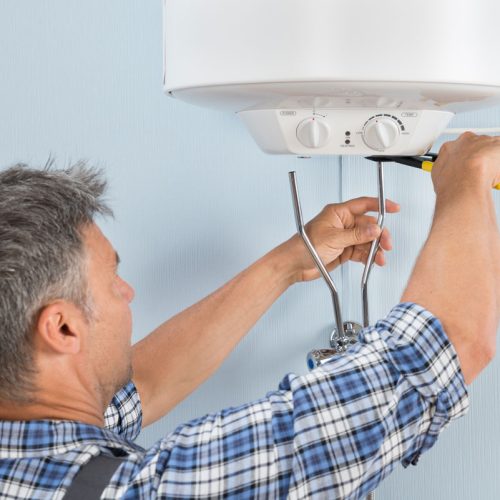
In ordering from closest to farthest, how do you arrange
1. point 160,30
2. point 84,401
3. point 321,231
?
1. point 84,401
2. point 321,231
3. point 160,30

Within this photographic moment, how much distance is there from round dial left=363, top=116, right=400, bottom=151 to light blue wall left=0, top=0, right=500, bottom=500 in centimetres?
34

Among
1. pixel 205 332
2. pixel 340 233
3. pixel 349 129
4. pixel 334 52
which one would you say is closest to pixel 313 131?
pixel 349 129

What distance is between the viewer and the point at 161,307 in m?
1.49

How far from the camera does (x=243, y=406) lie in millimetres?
928

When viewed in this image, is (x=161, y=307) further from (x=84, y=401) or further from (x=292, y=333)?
(x=84, y=401)

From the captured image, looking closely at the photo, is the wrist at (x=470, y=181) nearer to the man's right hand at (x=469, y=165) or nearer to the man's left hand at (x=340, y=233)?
the man's right hand at (x=469, y=165)

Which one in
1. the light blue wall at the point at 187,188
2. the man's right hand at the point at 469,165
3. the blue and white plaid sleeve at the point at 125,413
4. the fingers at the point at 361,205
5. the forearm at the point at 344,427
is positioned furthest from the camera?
the light blue wall at the point at 187,188

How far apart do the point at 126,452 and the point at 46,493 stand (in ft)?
0.35

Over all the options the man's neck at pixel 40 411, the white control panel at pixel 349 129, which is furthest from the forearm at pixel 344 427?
the white control panel at pixel 349 129

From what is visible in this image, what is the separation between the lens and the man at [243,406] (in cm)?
87

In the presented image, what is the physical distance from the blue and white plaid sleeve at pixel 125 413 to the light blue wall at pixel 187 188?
0.81 feet

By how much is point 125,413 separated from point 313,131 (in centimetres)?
47

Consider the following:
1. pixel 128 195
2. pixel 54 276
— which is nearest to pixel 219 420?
pixel 54 276

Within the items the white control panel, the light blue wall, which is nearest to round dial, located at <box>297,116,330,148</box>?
the white control panel
